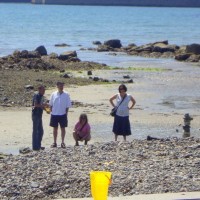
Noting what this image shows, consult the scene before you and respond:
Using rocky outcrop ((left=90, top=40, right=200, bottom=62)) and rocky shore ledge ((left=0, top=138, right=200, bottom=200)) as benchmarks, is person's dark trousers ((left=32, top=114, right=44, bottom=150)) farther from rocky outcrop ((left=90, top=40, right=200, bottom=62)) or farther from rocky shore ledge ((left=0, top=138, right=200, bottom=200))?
rocky outcrop ((left=90, top=40, right=200, bottom=62))

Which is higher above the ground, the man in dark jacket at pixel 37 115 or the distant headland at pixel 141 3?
the distant headland at pixel 141 3

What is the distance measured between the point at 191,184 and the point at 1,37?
213 feet

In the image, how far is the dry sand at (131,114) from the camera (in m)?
19.7

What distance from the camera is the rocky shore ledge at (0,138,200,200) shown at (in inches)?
426

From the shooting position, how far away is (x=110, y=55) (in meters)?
52.8

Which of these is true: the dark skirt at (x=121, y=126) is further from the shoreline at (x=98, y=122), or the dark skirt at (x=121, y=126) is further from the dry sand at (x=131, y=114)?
the dry sand at (x=131, y=114)

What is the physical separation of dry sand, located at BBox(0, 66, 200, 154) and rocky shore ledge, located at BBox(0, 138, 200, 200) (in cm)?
370

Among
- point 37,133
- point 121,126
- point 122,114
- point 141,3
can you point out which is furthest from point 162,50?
point 141,3

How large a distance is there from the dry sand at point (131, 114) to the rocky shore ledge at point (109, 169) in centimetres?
370

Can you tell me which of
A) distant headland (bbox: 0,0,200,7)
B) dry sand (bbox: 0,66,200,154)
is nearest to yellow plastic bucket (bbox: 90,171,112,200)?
dry sand (bbox: 0,66,200,154)

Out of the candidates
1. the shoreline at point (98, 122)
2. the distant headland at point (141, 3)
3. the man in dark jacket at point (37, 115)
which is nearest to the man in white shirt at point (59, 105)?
the man in dark jacket at point (37, 115)

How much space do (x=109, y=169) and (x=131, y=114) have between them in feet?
38.0

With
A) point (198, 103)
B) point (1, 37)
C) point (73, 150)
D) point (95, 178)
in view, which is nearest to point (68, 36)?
point (1, 37)

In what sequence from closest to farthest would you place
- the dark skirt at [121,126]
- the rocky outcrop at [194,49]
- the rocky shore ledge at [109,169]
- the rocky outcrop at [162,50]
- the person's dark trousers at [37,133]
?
1. the rocky shore ledge at [109,169]
2. the person's dark trousers at [37,133]
3. the dark skirt at [121,126]
4. the rocky outcrop at [162,50]
5. the rocky outcrop at [194,49]
